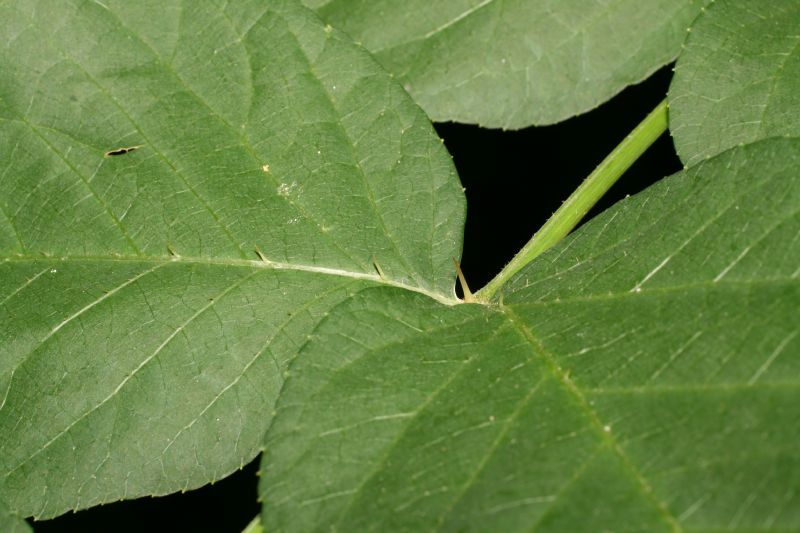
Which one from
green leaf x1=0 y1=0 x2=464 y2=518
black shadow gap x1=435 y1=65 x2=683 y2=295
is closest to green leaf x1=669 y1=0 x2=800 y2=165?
green leaf x1=0 y1=0 x2=464 y2=518

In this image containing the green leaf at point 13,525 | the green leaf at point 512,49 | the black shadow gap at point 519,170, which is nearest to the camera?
the green leaf at point 13,525

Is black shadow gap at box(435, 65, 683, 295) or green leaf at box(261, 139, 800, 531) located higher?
green leaf at box(261, 139, 800, 531)

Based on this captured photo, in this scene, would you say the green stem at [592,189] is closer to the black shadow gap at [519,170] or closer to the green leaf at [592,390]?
the green leaf at [592,390]

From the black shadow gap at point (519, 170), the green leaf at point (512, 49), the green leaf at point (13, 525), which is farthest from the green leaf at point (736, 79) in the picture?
the green leaf at point (13, 525)

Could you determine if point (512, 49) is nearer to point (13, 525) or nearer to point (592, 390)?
point (592, 390)

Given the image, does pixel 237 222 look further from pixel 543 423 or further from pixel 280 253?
pixel 543 423

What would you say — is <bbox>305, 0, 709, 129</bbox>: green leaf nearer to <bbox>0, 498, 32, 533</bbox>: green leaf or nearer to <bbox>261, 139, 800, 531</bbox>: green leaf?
<bbox>261, 139, 800, 531</bbox>: green leaf

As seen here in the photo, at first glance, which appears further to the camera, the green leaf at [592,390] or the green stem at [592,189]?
the green stem at [592,189]
